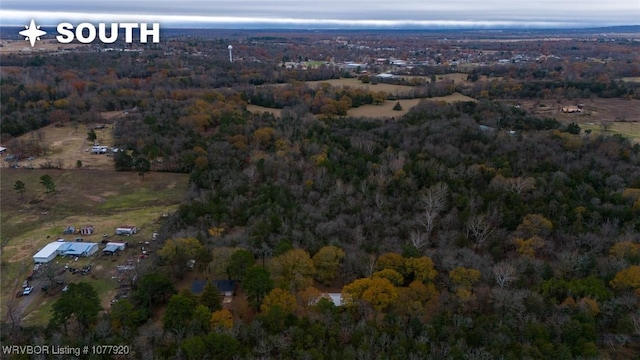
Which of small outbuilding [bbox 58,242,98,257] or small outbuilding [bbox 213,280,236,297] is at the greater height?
small outbuilding [bbox 213,280,236,297]

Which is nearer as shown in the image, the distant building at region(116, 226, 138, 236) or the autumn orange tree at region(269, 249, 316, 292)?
the autumn orange tree at region(269, 249, 316, 292)

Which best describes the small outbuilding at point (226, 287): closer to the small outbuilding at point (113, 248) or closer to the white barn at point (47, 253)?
the small outbuilding at point (113, 248)

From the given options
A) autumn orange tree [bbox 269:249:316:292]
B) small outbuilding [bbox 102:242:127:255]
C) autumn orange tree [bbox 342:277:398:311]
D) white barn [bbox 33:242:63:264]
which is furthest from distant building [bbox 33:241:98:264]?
autumn orange tree [bbox 342:277:398:311]

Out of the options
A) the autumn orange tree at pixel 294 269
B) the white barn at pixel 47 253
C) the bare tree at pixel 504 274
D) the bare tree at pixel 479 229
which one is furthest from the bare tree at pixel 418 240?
the white barn at pixel 47 253

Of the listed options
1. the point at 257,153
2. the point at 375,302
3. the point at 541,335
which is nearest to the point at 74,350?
the point at 375,302

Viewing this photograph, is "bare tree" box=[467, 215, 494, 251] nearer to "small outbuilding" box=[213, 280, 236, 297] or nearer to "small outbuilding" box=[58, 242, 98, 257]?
"small outbuilding" box=[213, 280, 236, 297]
